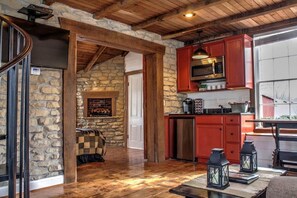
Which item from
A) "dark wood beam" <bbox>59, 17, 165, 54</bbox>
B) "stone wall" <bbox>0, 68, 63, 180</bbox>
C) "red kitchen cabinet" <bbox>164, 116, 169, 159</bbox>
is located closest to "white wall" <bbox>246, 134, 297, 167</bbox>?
"red kitchen cabinet" <bbox>164, 116, 169, 159</bbox>

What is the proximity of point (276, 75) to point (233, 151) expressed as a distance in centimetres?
165

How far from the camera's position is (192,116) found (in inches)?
202

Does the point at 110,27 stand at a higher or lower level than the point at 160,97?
higher

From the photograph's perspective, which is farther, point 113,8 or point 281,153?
point 281,153

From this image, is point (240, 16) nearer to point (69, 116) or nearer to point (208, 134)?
point (208, 134)

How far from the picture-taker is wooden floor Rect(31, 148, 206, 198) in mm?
3160

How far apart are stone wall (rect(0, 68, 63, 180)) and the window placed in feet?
11.8

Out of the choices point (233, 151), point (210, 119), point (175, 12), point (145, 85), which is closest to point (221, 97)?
point (210, 119)

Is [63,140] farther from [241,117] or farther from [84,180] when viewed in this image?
[241,117]

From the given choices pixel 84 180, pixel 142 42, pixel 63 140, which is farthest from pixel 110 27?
pixel 84 180

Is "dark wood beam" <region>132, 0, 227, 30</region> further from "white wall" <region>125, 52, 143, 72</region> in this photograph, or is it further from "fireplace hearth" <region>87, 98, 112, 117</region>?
"fireplace hearth" <region>87, 98, 112, 117</region>

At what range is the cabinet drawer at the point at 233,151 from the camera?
455 cm

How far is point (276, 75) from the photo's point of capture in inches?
190

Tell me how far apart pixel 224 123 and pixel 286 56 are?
167 cm
